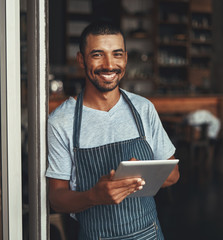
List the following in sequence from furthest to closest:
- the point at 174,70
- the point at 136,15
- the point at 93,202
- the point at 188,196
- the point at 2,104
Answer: the point at 174,70, the point at 136,15, the point at 188,196, the point at 2,104, the point at 93,202

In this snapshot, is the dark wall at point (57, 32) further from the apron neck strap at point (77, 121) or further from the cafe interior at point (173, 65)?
the apron neck strap at point (77, 121)

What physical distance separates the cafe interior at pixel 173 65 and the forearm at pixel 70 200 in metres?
3.40

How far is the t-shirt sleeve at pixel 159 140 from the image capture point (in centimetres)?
129

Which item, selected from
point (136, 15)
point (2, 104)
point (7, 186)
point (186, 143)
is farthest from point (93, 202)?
point (136, 15)

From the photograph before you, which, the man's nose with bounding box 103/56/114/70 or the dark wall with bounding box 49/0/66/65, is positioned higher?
the dark wall with bounding box 49/0/66/65

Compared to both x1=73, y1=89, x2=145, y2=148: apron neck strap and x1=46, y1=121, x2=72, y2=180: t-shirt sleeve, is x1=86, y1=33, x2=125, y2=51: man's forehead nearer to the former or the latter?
x1=73, y1=89, x2=145, y2=148: apron neck strap

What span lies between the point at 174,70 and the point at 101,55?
8.61 m

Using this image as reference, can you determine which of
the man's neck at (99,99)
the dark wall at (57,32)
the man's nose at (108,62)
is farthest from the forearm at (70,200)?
the dark wall at (57,32)

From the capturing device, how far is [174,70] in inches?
376

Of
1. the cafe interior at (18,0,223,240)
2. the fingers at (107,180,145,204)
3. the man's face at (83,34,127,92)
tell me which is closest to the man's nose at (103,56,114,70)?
the man's face at (83,34,127,92)

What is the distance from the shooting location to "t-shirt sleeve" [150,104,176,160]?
4.25 ft

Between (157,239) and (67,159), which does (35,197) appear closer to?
(67,159)

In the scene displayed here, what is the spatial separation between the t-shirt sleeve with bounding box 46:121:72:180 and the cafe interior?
3.43 metres

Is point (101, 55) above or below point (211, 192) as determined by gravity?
above
